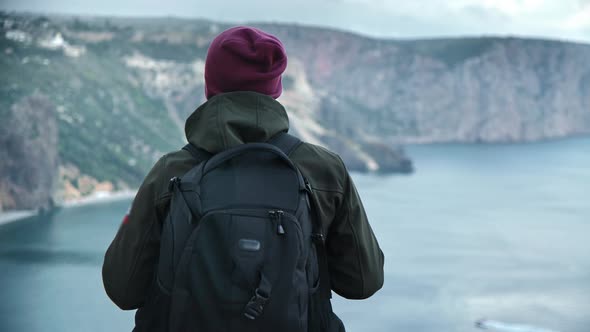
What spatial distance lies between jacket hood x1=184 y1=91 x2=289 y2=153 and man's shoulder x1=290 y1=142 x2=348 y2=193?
0.09 feet

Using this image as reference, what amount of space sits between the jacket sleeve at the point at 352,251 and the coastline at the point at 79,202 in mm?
9150

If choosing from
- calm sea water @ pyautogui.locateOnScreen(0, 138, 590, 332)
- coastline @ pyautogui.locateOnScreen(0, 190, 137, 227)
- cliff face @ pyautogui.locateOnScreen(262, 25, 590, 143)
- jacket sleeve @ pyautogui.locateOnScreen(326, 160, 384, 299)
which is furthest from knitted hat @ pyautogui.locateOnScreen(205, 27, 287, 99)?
cliff face @ pyautogui.locateOnScreen(262, 25, 590, 143)

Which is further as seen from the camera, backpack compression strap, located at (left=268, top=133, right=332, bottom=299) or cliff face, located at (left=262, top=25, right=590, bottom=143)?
cliff face, located at (left=262, top=25, right=590, bottom=143)

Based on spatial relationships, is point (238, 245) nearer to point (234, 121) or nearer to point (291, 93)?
point (234, 121)

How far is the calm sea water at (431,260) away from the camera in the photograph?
595 cm

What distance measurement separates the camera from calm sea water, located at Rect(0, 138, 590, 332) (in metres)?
5.95

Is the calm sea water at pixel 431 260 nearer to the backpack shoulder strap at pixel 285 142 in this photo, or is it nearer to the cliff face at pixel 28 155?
the cliff face at pixel 28 155

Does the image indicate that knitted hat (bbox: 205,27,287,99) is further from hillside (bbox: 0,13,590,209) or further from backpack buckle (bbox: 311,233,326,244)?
hillside (bbox: 0,13,590,209)

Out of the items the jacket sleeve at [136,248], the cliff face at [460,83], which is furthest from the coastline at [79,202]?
the cliff face at [460,83]

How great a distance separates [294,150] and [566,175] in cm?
1727

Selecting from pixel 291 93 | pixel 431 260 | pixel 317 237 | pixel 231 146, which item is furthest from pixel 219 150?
pixel 291 93

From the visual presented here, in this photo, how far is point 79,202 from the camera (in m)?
10.2

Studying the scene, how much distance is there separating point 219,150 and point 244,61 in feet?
0.31

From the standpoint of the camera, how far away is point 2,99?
11.2 meters
